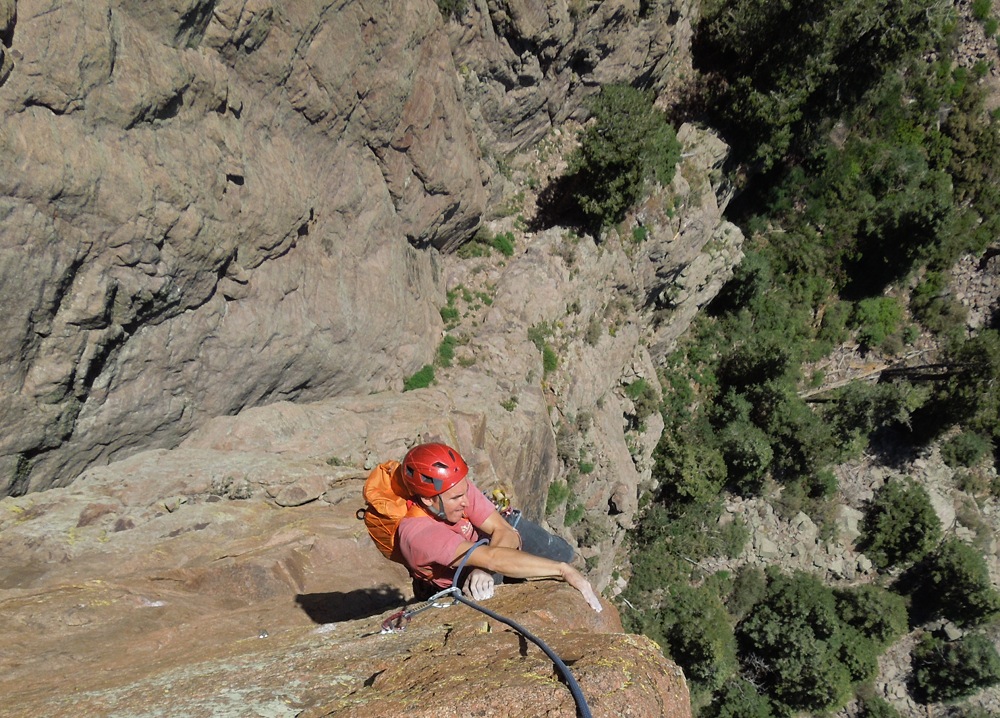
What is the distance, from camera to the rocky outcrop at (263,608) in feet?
14.7

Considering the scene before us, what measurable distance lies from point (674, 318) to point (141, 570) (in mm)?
17335

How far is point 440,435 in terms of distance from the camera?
41.1 feet

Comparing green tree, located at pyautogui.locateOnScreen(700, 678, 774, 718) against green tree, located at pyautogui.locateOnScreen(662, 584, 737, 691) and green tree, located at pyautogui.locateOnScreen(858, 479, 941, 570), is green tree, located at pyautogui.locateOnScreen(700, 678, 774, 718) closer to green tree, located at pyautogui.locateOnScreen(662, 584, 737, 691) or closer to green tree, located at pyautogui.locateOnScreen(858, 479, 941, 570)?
green tree, located at pyautogui.locateOnScreen(662, 584, 737, 691)

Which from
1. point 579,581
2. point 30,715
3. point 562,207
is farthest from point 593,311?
point 30,715

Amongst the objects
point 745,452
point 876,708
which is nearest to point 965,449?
point 745,452

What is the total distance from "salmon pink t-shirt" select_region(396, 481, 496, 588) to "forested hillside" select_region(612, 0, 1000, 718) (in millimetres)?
16336

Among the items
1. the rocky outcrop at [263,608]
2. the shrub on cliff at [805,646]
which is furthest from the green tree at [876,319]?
the rocky outcrop at [263,608]

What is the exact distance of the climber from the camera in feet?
18.0

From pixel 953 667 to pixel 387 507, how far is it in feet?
76.5

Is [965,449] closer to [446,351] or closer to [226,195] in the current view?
[446,351]

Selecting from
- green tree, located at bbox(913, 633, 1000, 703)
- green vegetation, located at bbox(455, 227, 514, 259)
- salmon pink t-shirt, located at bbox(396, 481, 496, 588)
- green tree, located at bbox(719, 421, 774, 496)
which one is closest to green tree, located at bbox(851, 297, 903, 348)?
green tree, located at bbox(719, 421, 774, 496)

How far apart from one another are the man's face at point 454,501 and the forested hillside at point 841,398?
16.2 meters

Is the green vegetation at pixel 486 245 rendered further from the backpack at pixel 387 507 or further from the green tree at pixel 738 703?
the green tree at pixel 738 703

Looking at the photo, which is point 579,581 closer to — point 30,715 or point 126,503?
point 30,715
